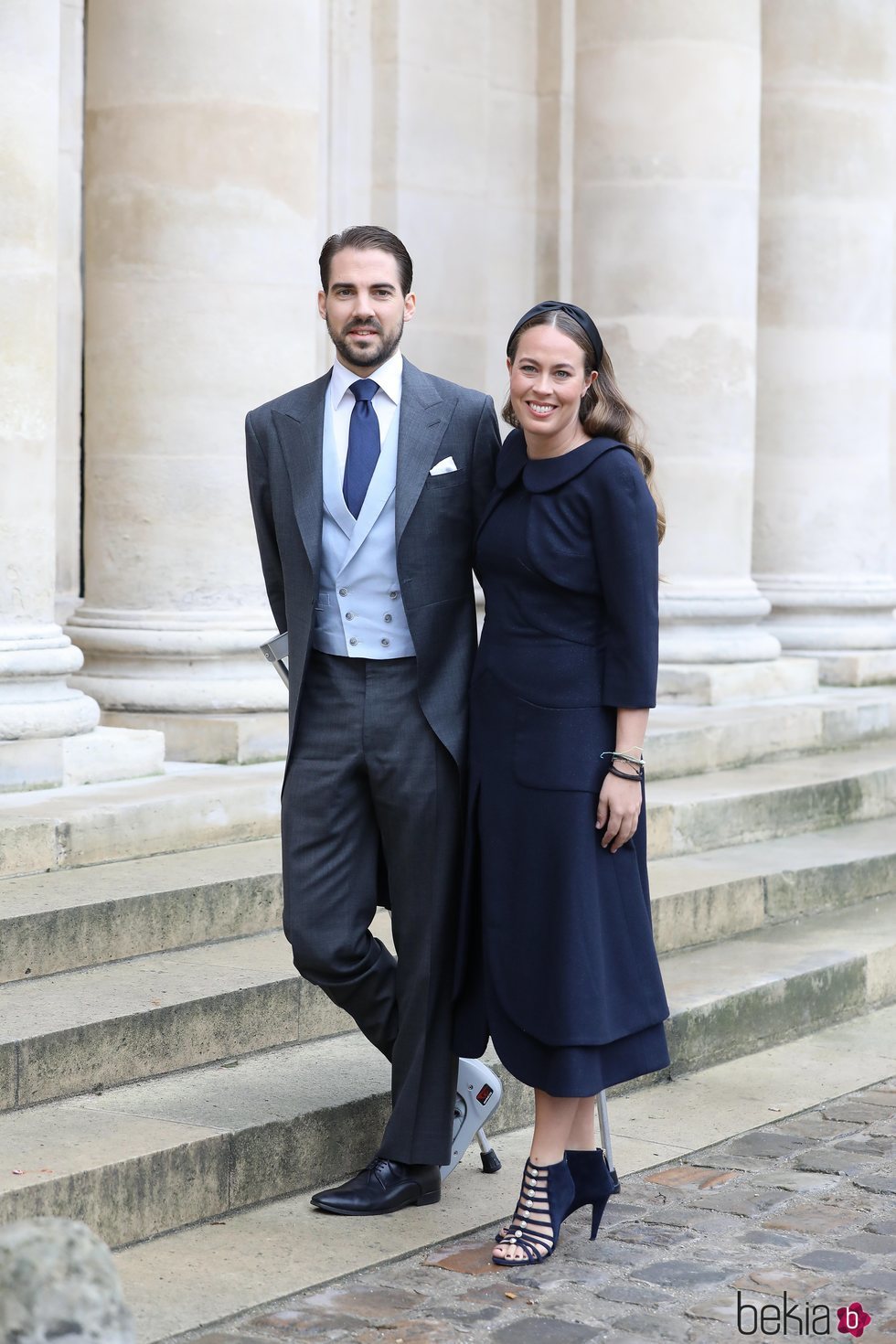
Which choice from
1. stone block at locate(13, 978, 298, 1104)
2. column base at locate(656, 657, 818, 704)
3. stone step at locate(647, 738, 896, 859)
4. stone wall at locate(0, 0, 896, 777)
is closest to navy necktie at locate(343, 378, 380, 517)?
stone block at locate(13, 978, 298, 1104)

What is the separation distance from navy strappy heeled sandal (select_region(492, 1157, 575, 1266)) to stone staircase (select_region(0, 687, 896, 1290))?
59 centimetres

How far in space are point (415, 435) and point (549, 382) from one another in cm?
33

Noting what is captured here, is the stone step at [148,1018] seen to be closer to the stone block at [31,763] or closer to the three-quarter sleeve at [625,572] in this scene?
the stone block at [31,763]

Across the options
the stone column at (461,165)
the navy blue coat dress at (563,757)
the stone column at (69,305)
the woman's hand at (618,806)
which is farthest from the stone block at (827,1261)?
the stone column at (461,165)

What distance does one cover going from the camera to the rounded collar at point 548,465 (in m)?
3.99

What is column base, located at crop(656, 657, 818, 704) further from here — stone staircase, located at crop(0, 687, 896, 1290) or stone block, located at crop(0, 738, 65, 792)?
stone block, located at crop(0, 738, 65, 792)

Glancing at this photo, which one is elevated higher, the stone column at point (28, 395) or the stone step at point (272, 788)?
the stone column at point (28, 395)

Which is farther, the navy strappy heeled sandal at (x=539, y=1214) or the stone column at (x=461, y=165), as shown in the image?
the stone column at (x=461, y=165)

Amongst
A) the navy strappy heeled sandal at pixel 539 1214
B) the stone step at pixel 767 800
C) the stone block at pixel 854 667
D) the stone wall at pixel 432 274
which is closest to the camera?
the navy strappy heeled sandal at pixel 539 1214

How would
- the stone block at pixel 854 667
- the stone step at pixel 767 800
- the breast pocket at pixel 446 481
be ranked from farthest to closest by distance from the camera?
the stone block at pixel 854 667, the stone step at pixel 767 800, the breast pocket at pixel 446 481

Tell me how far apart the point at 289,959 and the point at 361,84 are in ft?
17.7

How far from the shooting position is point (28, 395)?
6.13 m

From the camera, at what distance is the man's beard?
4.11 m

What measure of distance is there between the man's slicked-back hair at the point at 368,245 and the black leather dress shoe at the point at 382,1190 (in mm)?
1823
